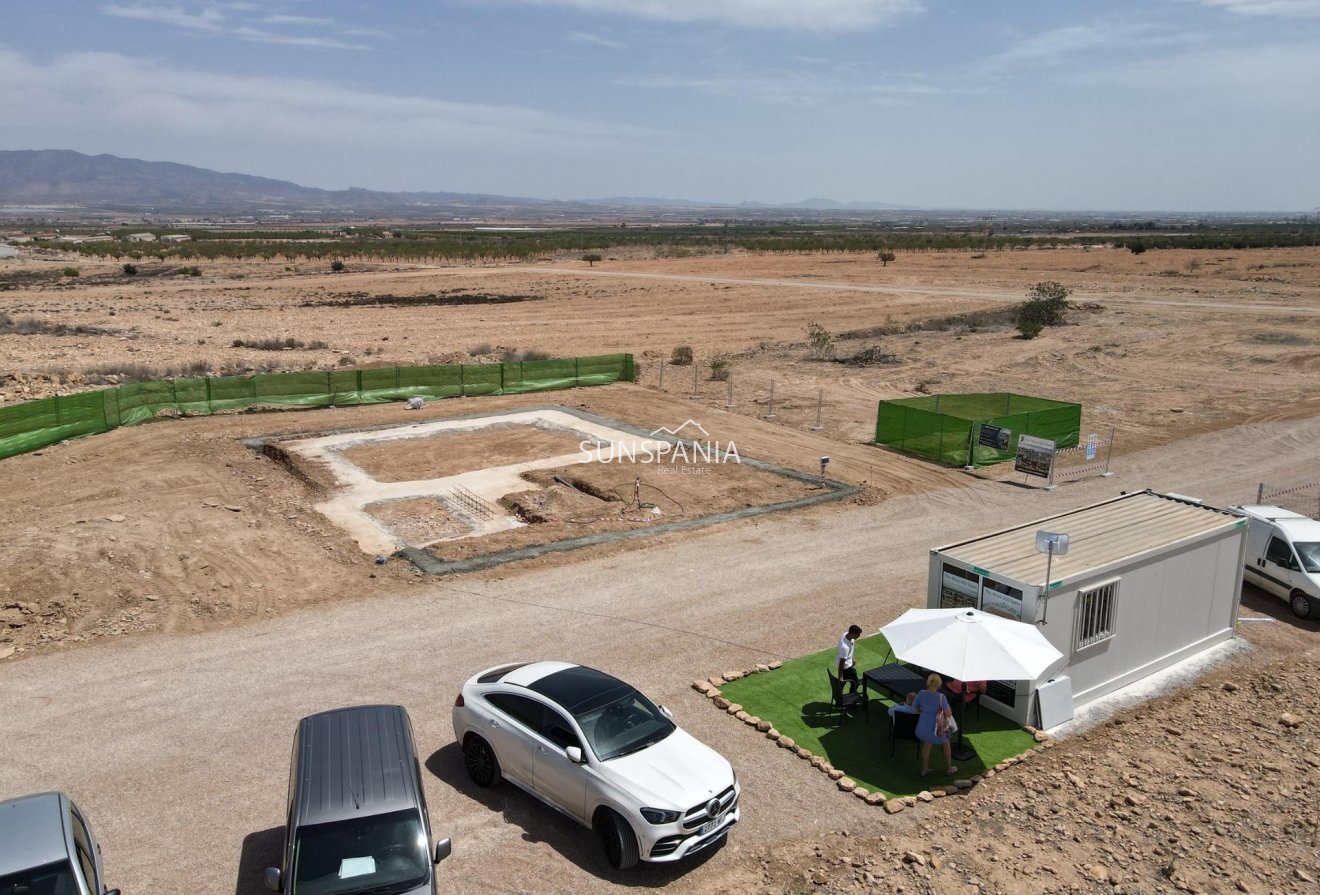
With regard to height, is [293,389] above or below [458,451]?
above

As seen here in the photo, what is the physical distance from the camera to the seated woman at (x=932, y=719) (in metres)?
11.2

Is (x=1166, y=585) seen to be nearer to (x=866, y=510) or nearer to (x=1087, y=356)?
(x=866, y=510)

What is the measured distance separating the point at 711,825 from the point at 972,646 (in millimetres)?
3990

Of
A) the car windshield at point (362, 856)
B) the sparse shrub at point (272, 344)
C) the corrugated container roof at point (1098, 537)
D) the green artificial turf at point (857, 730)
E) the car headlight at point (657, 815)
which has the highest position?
the corrugated container roof at point (1098, 537)

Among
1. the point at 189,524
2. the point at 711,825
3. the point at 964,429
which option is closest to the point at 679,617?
the point at 711,825

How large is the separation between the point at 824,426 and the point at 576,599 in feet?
52.8

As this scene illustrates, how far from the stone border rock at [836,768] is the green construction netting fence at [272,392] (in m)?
21.6

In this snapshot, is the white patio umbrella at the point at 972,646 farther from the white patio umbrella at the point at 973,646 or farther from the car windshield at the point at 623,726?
the car windshield at the point at 623,726

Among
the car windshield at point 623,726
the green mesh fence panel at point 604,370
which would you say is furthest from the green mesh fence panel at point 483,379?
the car windshield at point 623,726

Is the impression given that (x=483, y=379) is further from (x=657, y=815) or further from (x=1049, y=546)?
(x=657, y=815)

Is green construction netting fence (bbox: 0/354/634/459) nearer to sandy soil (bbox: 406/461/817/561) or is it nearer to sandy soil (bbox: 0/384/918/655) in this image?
sandy soil (bbox: 0/384/918/655)

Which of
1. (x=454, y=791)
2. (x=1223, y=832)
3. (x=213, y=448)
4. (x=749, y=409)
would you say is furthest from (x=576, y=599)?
(x=749, y=409)

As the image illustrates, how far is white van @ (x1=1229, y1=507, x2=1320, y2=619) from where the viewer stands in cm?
1680

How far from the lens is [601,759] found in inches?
385
